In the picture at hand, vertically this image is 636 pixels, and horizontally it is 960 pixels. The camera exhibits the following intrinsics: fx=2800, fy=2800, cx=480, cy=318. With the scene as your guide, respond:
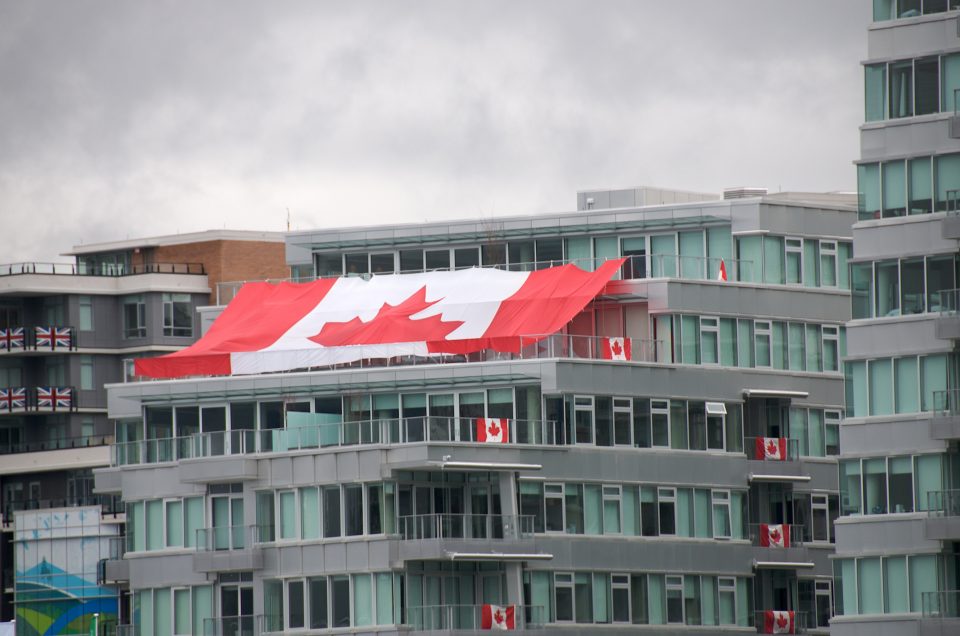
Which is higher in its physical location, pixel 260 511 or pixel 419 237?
pixel 419 237

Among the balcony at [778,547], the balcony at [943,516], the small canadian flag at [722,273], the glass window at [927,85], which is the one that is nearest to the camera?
the balcony at [943,516]

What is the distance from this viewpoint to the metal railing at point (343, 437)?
349 feet

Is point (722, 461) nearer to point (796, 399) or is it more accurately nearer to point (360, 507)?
point (796, 399)

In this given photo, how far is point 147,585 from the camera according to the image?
112m

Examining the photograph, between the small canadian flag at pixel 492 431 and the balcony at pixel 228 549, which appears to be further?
the balcony at pixel 228 549

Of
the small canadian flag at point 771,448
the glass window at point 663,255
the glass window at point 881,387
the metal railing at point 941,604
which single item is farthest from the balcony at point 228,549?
the metal railing at point 941,604

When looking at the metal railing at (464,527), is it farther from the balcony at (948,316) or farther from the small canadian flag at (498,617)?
the balcony at (948,316)

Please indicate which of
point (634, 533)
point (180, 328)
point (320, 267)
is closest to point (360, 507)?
point (634, 533)

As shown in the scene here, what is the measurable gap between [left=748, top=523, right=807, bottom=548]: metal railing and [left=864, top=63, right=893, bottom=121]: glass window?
24088mm

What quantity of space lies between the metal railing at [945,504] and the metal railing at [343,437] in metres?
21.0

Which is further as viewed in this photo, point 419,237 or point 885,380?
point 419,237

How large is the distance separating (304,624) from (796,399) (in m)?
22.7

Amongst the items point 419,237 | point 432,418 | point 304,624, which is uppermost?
point 419,237

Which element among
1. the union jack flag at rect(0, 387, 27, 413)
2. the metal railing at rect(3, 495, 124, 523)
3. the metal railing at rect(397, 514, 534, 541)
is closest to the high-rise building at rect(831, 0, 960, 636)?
the metal railing at rect(397, 514, 534, 541)
